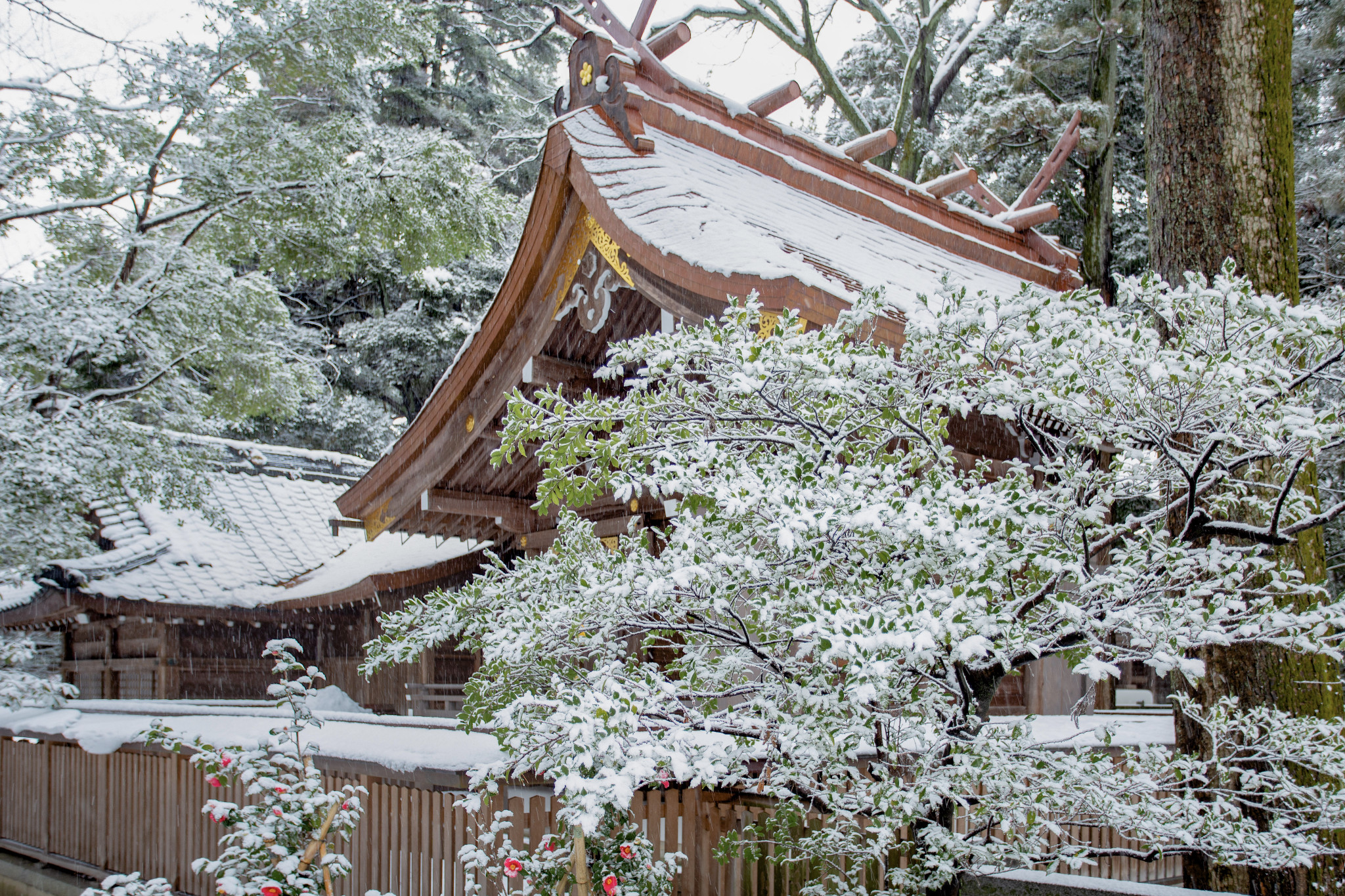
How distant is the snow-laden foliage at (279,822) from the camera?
121 inches

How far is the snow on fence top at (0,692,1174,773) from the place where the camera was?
429 cm

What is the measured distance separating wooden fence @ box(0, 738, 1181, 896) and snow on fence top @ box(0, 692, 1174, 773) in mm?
154

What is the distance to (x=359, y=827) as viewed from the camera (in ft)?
16.2

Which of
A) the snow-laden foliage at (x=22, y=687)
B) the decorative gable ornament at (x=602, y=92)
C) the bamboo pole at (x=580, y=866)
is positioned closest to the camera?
the bamboo pole at (x=580, y=866)

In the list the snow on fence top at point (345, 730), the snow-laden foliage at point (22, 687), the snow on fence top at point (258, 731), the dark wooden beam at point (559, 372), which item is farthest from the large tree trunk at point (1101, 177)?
the snow-laden foliage at point (22, 687)

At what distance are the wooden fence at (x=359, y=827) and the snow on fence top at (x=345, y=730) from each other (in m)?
0.15

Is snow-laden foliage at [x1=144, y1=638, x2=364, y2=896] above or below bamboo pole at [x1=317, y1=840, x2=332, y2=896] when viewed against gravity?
above

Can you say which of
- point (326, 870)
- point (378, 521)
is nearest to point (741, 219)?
point (326, 870)

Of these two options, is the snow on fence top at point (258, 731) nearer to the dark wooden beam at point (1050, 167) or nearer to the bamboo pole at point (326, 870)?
the bamboo pole at point (326, 870)

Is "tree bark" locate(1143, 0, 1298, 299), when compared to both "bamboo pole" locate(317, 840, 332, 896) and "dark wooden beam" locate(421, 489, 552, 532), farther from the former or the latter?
"dark wooden beam" locate(421, 489, 552, 532)

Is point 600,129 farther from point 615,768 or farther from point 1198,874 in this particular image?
point 1198,874

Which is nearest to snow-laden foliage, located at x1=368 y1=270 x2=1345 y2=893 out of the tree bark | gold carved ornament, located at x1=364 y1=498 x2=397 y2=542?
the tree bark

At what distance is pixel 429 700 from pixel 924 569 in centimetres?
828

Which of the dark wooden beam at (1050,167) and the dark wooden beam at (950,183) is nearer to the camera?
the dark wooden beam at (950,183)
